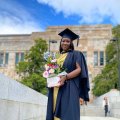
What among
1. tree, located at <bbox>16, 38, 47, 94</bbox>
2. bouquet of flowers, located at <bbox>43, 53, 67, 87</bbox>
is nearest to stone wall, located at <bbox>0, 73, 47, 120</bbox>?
bouquet of flowers, located at <bbox>43, 53, 67, 87</bbox>

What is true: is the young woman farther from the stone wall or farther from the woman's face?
the stone wall

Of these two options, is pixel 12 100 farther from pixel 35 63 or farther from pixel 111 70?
pixel 111 70

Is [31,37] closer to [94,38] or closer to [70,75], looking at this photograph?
[94,38]

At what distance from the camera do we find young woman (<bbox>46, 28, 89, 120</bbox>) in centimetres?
468

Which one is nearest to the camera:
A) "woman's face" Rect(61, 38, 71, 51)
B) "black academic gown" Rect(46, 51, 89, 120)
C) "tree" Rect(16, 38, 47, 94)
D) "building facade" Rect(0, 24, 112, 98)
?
"black academic gown" Rect(46, 51, 89, 120)

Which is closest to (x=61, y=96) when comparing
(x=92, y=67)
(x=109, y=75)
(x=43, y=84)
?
(x=43, y=84)

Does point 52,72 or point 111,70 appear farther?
point 111,70

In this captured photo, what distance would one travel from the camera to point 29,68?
97.2 feet

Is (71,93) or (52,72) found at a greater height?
(52,72)

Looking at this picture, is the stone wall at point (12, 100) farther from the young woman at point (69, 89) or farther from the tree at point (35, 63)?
the tree at point (35, 63)

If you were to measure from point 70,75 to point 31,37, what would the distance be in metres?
50.6

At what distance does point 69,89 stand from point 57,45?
4800 cm

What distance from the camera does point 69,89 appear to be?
474 cm

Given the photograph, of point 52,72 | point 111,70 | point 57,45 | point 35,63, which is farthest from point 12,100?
point 57,45
